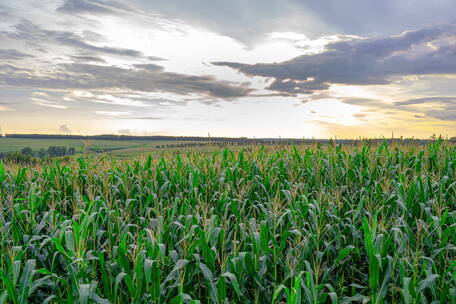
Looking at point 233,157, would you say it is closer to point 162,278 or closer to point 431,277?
point 162,278

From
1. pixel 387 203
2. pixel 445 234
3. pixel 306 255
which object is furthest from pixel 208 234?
pixel 387 203

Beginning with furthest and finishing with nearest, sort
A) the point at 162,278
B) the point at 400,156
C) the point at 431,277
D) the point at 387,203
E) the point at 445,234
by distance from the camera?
the point at 400,156 < the point at 387,203 < the point at 445,234 < the point at 162,278 < the point at 431,277

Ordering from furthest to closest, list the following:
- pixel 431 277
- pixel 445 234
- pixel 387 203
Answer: pixel 387 203 < pixel 445 234 < pixel 431 277

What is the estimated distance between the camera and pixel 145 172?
10.9 meters

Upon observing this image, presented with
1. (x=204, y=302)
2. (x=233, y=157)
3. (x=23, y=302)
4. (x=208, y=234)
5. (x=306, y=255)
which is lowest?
(x=204, y=302)

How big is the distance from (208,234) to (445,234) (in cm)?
391

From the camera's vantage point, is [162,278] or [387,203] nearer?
[162,278]

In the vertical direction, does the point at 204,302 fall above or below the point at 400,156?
below

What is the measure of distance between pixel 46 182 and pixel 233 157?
6623 millimetres

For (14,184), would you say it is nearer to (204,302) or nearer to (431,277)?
(204,302)

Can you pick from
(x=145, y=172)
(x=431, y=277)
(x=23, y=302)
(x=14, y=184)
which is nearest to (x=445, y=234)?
(x=431, y=277)

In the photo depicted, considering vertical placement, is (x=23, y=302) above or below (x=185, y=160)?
below

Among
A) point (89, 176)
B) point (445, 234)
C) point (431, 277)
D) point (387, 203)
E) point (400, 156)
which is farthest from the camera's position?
point (400, 156)

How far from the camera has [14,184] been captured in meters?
10.9
